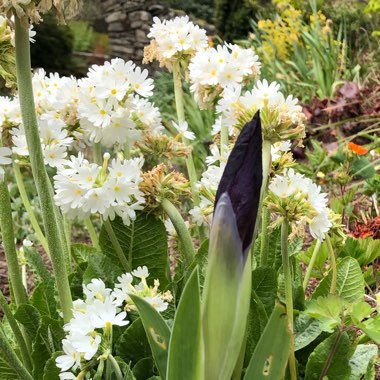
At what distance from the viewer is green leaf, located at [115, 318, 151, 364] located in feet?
3.74

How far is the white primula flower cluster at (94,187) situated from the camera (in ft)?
3.39

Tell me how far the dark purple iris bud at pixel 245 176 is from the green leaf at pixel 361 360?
55 cm

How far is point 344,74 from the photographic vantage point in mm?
5559

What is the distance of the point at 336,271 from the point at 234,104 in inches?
17.6

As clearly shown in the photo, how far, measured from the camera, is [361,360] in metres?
1.24

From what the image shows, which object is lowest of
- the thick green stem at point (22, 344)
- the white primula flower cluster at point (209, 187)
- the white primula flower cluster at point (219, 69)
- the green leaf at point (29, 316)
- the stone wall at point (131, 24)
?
the thick green stem at point (22, 344)

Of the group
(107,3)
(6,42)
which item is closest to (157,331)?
(6,42)

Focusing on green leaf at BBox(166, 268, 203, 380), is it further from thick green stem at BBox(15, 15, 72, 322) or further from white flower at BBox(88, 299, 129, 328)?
thick green stem at BBox(15, 15, 72, 322)

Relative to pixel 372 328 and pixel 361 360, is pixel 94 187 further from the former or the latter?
pixel 361 360

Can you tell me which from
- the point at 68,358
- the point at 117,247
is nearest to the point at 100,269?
the point at 117,247

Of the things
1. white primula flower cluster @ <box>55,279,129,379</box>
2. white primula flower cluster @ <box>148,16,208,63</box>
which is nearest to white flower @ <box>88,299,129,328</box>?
white primula flower cluster @ <box>55,279,129,379</box>

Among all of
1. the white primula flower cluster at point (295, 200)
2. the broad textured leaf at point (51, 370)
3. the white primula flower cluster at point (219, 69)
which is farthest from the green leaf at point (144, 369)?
the white primula flower cluster at point (219, 69)

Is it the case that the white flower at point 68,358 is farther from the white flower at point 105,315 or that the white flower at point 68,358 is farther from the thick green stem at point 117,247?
the thick green stem at point 117,247

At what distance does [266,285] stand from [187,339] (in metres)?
0.38
